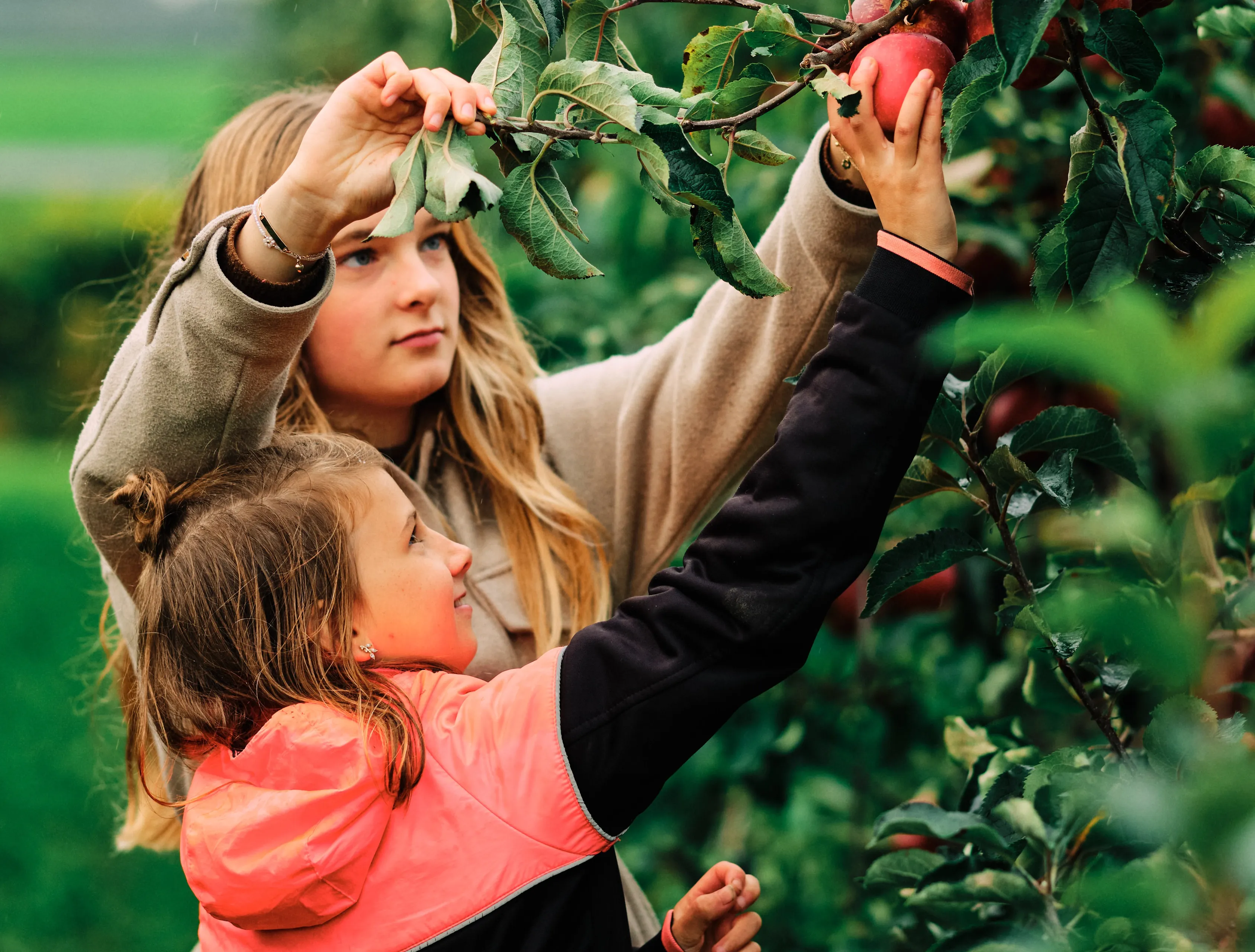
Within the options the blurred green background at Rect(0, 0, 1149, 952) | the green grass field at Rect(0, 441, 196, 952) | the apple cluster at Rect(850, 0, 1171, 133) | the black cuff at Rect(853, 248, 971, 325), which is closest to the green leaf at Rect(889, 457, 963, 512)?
the black cuff at Rect(853, 248, 971, 325)

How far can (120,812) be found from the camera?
2.04 metres

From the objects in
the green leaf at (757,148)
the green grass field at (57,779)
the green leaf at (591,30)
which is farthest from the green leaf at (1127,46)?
the green grass field at (57,779)

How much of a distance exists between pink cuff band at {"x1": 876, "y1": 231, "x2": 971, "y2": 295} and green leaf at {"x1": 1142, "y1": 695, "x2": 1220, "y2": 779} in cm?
35

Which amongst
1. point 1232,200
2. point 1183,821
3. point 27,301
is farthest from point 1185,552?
point 27,301

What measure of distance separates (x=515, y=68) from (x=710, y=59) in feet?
0.53

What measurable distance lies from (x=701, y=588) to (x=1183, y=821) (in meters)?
0.55

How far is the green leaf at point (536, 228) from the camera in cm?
92

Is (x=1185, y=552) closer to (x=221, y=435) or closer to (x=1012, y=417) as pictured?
(x=1012, y=417)

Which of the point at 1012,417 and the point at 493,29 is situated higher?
the point at 493,29

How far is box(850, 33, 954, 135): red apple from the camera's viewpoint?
0.92 metres

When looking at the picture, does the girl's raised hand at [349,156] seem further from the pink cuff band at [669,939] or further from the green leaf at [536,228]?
the pink cuff band at [669,939]

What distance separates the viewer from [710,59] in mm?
999

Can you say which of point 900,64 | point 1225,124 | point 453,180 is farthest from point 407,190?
point 1225,124

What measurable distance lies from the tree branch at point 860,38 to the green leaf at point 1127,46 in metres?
0.15
